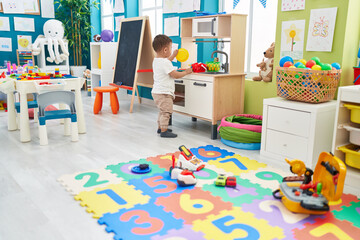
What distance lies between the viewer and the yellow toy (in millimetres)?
1921

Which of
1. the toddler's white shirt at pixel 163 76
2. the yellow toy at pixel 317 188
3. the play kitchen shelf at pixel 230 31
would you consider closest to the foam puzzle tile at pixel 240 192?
the yellow toy at pixel 317 188

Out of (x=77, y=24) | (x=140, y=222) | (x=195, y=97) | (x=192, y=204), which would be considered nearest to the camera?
(x=140, y=222)

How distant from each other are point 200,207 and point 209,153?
110 centimetres

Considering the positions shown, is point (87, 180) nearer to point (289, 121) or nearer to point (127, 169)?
point (127, 169)

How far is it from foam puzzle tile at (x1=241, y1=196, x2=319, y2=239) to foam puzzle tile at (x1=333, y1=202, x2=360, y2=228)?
0.15m

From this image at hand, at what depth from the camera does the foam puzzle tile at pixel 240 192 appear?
2.21 m

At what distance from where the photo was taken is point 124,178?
254cm

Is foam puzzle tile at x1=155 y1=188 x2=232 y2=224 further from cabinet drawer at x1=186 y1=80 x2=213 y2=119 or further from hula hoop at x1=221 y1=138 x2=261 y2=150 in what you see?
cabinet drawer at x1=186 y1=80 x2=213 y2=119

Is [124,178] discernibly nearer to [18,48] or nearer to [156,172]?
[156,172]

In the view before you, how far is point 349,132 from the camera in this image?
2.52 metres

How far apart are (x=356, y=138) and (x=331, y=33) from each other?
3.22 feet

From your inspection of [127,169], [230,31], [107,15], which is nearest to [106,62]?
[107,15]

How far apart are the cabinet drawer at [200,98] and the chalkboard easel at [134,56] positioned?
1.30 metres

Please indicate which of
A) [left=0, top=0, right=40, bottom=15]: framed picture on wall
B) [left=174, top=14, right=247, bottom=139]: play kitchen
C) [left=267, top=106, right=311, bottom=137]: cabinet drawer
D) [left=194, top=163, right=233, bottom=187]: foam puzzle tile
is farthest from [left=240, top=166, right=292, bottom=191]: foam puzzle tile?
[left=0, top=0, right=40, bottom=15]: framed picture on wall
